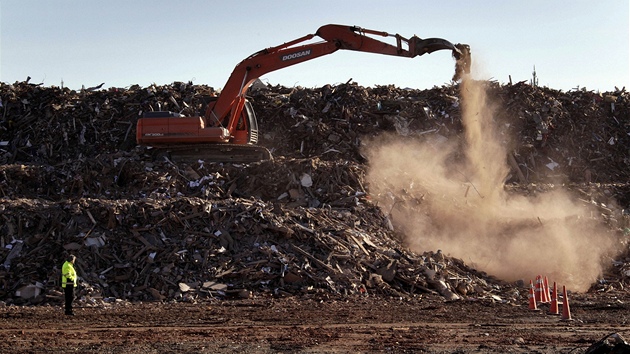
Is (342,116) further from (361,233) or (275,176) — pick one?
(361,233)

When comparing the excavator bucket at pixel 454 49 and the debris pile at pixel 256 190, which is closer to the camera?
the debris pile at pixel 256 190

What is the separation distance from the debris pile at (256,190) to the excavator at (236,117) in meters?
0.76

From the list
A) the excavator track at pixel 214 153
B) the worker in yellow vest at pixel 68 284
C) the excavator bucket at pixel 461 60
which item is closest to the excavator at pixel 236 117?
the excavator track at pixel 214 153

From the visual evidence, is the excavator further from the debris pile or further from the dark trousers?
the dark trousers

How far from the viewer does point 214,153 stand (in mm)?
23312

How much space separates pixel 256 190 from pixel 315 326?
9613mm

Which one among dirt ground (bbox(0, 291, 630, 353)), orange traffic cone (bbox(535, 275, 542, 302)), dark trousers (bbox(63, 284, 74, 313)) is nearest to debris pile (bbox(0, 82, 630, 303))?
orange traffic cone (bbox(535, 275, 542, 302))

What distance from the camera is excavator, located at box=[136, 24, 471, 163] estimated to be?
2158 cm

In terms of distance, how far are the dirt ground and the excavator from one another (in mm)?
8010

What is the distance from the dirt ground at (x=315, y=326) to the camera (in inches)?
415

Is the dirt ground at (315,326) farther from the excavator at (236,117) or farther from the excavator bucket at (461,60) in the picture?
the excavator at (236,117)

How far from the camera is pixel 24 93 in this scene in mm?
28438

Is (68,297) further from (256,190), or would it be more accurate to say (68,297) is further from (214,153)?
(214,153)

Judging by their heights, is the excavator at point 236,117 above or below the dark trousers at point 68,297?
above
